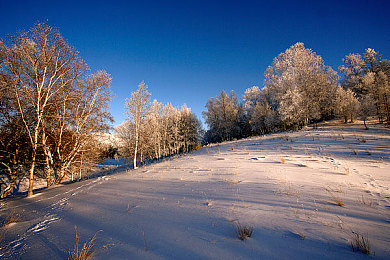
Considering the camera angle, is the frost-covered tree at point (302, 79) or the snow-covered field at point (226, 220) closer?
the snow-covered field at point (226, 220)

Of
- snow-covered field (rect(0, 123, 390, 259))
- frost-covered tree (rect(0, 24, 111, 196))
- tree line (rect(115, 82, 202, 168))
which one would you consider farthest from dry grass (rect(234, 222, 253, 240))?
tree line (rect(115, 82, 202, 168))

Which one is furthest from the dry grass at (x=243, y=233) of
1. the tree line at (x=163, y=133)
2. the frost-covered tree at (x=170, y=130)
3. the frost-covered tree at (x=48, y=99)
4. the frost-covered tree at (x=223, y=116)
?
the frost-covered tree at (x=223, y=116)

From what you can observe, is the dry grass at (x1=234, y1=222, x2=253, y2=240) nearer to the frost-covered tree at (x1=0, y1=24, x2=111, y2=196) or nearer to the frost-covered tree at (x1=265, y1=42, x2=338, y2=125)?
the frost-covered tree at (x1=0, y1=24, x2=111, y2=196)

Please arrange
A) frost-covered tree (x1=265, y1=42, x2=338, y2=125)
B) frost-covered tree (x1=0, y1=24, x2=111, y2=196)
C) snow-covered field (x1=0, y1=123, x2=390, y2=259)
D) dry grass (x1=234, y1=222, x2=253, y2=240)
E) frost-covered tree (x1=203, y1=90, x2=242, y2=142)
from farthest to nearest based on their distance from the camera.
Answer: frost-covered tree (x1=203, y1=90, x2=242, y2=142), frost-covered tree (x1=265, y1=42, x2=338, y2=125), frost-covered tree (x1=0, y1=24, x2=111, y2=196), dry grass (x1=234, y1=222, x2=253, y2=240), snow-covered field (x1=0, y1=123, x2=390, y2=259)

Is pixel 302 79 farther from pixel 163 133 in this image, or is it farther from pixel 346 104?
pixel 163 133

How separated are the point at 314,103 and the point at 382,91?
9244 millimetres

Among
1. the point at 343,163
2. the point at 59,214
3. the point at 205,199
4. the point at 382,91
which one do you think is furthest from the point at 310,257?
the point at 382,91

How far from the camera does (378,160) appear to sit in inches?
225

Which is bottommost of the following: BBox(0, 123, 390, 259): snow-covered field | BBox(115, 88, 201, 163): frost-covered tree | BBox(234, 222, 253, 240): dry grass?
BBox(0, 123, 390, 259): snow-covered field

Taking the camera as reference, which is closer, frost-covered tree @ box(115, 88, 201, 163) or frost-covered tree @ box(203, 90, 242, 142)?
frost-covered tree @ box(115, 88, 201, 163)

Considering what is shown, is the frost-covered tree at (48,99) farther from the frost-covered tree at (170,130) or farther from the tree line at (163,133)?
the frost-covered tree at (170,130)

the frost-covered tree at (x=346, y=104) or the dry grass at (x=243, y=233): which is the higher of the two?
the frost-covered tree at (x=346, y=104)

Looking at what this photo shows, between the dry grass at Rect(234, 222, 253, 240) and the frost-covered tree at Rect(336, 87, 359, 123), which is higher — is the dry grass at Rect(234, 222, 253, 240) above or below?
below

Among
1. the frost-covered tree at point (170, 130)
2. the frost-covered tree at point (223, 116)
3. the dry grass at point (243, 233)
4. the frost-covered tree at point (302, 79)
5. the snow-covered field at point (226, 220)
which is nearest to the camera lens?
the snow-covered field at point (226, 220)
